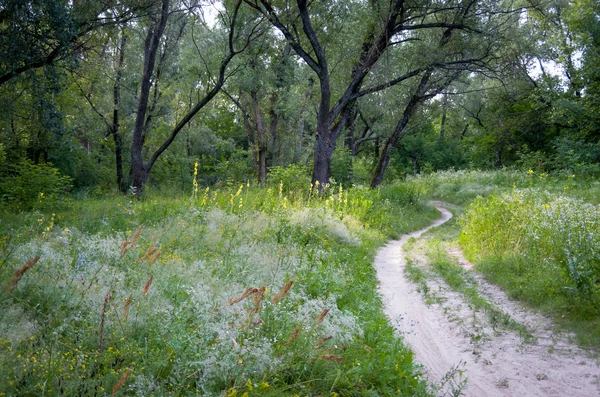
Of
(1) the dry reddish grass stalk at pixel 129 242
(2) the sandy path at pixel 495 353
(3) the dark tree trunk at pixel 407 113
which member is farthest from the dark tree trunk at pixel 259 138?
(1) the dry reddish grass stalk at pixel 129 242

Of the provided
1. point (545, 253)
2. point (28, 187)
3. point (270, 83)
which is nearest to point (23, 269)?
point (545, 253)

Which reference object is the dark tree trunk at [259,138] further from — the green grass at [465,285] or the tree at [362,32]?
the green grass at [465,285]

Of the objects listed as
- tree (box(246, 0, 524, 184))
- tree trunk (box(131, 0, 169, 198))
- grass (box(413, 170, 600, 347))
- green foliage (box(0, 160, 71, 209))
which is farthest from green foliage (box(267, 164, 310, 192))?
green foliage (box(0, 160, 71, 209))

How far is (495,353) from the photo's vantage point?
5160 mm

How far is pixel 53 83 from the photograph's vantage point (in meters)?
9.66

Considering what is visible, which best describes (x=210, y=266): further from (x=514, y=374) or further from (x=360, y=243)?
(x=360, y=243)

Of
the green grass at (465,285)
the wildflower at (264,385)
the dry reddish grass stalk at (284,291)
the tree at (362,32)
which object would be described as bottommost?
the green grass at (465,285)

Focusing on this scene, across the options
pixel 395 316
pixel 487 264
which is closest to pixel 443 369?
pixel 395 316

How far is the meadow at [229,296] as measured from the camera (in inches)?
125

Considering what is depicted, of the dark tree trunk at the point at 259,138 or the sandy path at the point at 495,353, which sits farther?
the dark tree trunk at the point at 259,138

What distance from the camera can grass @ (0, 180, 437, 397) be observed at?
3.06 m

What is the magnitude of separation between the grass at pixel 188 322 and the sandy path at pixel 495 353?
490 mm

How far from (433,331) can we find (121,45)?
69.6 feet

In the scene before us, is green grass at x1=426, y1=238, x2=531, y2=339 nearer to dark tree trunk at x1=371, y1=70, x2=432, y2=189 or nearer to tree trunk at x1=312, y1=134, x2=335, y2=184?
tree trunk at x1=312, y1=134, x2=335, y2=184
